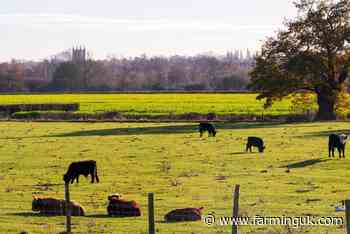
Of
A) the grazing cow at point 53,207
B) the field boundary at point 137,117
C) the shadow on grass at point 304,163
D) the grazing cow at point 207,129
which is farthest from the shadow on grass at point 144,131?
the grazing cow at point 53,207

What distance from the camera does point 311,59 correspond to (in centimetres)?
6681

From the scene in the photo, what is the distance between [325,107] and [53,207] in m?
49.7

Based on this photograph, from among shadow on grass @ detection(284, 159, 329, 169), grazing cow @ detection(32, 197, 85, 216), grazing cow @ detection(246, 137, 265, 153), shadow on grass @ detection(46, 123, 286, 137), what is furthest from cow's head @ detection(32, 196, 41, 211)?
shadow on grass @ detection(46, 123, 286, 137)

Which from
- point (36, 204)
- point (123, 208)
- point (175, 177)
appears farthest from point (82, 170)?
point (123, 208)

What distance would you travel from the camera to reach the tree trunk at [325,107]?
6801 cm

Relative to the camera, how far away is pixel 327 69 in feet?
221

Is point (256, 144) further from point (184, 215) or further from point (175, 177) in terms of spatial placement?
point (184, 215)

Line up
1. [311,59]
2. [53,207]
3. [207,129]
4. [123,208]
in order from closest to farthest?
1. [123,208]
2. [53,207]
3. [207,129]
4. [311,59]

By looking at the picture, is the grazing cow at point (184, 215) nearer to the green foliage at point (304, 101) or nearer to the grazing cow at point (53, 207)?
the grazing cow at point (53, 207)

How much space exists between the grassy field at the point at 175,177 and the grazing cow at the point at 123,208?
264mm

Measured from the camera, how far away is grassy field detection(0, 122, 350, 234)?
2042 cm

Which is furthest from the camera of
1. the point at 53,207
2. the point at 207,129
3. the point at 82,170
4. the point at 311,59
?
the point at 311,59

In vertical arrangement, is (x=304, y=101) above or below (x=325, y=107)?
above

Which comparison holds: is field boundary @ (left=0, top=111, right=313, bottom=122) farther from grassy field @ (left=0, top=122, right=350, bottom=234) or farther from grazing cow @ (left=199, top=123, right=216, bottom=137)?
grazing cow @ (left=199, top=123, right=216, bottom=137)
